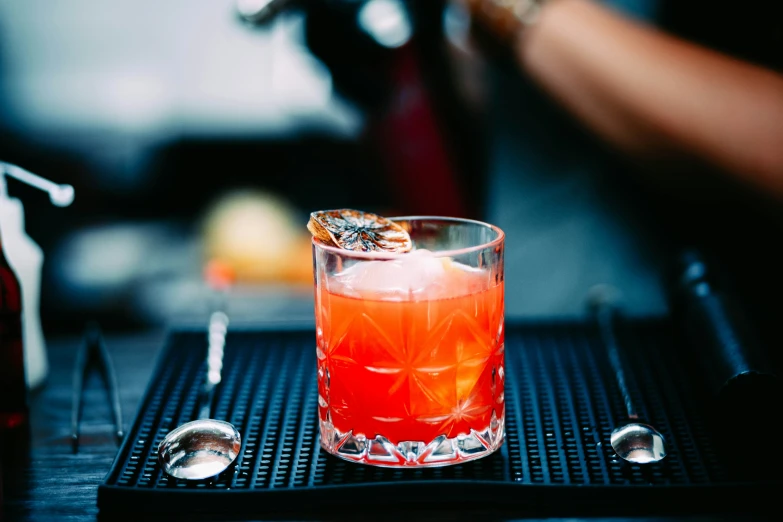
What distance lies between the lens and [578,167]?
1877 millimetres

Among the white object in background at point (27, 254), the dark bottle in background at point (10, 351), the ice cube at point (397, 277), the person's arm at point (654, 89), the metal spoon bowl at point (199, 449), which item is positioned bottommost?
the metal spoon bowl at point (199, 449)

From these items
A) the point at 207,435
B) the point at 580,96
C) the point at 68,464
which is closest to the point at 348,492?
the point at 207,435

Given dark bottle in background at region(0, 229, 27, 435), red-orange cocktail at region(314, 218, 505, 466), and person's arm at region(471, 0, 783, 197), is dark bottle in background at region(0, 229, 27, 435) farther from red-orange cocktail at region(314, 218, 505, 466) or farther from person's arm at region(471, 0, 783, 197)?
person's arm at region(471, 0, 783, 197)

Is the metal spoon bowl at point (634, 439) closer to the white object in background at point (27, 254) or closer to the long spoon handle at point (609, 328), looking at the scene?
the long spoon handle at point (609, 328)

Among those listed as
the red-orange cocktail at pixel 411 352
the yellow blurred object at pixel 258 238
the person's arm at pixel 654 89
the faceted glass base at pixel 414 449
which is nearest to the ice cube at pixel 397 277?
the red-orange cocktail at pixel 411 352

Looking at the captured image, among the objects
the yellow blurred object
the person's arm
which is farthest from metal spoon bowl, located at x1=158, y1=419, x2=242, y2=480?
the yellow blurred object

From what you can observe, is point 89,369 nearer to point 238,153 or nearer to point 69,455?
point 69,455

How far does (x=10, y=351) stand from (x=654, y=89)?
106 centimetres

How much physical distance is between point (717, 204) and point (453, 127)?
3.86 ft

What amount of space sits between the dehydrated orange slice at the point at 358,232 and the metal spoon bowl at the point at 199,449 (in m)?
0.23

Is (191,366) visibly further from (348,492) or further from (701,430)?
(701,430)

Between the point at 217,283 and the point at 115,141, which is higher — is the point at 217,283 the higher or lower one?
the lower one

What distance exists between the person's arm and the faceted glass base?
0.61 metres

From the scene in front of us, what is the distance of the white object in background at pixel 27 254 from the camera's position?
3.20ft
